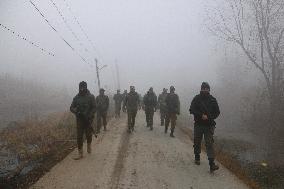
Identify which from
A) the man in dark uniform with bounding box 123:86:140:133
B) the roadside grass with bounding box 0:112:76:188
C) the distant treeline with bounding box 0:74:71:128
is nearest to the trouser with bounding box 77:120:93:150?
the roadside grass with bounding box 0:112:76:188

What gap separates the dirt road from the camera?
873 centimetres

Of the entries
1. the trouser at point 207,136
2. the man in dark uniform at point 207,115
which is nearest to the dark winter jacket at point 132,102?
the trouser at point 207,136

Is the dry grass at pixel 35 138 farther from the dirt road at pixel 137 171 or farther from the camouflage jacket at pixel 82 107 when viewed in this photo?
the camouflage jacket at pixel 82 107

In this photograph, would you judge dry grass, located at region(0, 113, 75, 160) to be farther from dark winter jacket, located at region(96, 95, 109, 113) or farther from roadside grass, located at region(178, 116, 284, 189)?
roadside grass, located at region(178, 116, 284, 189)

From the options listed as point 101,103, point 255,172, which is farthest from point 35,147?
point 255,172

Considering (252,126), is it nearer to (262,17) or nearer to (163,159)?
(262,17)

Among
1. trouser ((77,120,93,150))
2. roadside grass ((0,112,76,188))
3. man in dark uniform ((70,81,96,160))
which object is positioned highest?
man in dark uniform ((70,81,96,160))

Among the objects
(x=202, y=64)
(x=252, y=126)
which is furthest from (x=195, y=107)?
(x=202, y=64)

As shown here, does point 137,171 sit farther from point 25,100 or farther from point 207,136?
point 25,100

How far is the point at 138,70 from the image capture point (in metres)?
157

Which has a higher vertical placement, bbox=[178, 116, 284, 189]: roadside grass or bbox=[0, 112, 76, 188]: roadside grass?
bbox=[0, 112, 76, 188]: roadside grass

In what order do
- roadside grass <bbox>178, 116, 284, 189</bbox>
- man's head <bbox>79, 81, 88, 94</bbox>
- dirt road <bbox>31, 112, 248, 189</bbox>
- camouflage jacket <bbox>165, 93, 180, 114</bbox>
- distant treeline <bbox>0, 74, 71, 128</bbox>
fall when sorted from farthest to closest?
distant treeline <bbox>0, 74, 71, 128</bbox> → camouflage jacket <bbox>165, 93, 180, 114</bbox> → man's head <bbox>79, 81, 88, 94</bbox> → roadside grass <bbox>178, 116, 284, 189</bbox> → dirt road <bbox>31, 112, 248, 189</bbox>

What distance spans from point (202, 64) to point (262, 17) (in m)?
114

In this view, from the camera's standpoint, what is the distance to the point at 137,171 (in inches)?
388
